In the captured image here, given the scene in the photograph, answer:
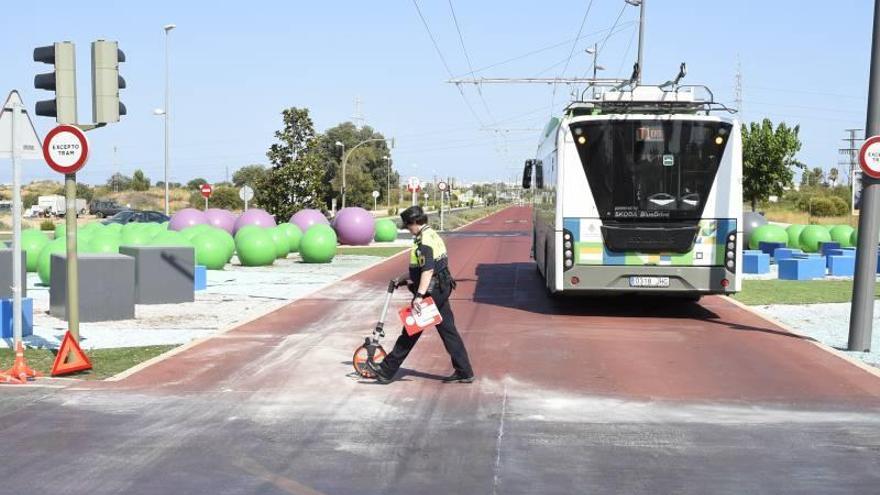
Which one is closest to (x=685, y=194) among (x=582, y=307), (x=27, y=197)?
(x=582, y=307)

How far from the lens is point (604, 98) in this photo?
15.9 meters

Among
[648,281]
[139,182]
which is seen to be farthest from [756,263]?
[139,182]

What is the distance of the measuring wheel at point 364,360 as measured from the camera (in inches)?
377

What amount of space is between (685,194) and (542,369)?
17.3 feet

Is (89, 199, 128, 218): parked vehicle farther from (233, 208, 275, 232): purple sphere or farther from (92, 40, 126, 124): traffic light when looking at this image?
(92, 40, 126, 124): traffic light

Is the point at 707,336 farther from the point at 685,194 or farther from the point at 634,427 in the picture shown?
the point at 634,427

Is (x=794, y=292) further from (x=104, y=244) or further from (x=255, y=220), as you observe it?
(x=255, y=220)

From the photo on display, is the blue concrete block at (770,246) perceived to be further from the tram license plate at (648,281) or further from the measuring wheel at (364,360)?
the measuring wheel at (364,360)

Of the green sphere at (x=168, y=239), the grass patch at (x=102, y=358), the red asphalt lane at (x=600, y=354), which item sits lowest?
the grass patch at (x=102, y=358)

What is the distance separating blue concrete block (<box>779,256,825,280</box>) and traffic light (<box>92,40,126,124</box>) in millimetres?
16640

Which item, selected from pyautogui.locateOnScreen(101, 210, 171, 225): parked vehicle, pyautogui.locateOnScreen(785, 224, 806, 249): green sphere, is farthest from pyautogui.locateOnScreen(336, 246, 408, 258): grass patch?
pyautogui.locateOnScreen(785, 224, 806, 249): green sphere

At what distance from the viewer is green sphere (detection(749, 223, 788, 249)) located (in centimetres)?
3095

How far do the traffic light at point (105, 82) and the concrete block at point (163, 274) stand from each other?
6.72 meters

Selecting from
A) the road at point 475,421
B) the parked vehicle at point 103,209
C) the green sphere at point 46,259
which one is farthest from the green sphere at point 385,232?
the parked vehicle at point 103,209
